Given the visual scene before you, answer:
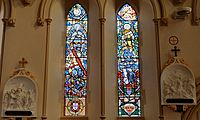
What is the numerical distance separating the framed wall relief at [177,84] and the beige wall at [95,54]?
19 cm

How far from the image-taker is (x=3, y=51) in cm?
754

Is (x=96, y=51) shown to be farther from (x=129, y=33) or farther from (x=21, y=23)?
(x=21, y=23)

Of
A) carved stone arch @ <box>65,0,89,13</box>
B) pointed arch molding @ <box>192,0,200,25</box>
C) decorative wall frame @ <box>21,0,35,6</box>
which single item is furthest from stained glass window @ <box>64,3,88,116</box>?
pointed arch molding @ <box>192,0,200,25</box>

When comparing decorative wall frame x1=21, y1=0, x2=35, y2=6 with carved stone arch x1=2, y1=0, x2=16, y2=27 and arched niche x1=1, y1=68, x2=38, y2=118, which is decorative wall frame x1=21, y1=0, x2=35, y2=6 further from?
arched niche x1=1, y1=68, x2=38, y2=118

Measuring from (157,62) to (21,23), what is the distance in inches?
128

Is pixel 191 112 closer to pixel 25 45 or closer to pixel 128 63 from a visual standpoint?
pixel 128 63

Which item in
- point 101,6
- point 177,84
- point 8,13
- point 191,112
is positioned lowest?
point 191,112

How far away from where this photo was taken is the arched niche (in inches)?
279

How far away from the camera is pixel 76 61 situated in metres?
8.30

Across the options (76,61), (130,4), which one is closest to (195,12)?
(130,4)

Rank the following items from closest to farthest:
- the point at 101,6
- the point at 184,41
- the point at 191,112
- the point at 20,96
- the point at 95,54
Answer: the point at 191,112, the point at 20,96, the point at 184,41, the point at 101,6, the point at 95,54

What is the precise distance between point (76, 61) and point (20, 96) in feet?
5.64

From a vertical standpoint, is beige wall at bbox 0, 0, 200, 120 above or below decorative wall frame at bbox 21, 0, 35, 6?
below

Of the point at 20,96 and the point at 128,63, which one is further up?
the point at 128,63
